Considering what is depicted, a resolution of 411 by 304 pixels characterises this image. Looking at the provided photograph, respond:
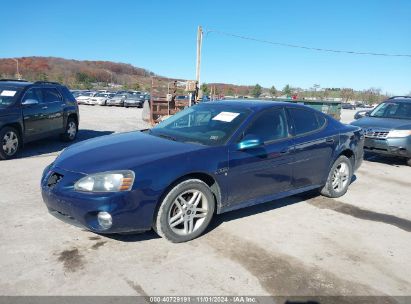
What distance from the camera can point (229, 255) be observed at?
3.74 meters

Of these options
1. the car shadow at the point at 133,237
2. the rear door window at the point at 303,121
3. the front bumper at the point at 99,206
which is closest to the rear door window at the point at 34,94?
the front bumper at the point at 99,206

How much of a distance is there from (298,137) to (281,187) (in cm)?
73

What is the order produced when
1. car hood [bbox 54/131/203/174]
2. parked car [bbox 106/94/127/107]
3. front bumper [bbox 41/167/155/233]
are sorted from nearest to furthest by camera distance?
front bumper [bbox 41/167/155/233]
car hood [bbox 54/131/203/174]
parked car [bbox 106/94/127/107]

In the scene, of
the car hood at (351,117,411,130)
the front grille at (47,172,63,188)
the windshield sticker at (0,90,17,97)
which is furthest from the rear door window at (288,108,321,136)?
the windshield sticker at (0,90,17,97)

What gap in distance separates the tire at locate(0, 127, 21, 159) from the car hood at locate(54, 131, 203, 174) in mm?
4018

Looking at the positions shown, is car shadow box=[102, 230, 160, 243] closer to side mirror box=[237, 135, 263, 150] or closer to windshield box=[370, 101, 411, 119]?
side mirror box=[237, 135, 263, 150]

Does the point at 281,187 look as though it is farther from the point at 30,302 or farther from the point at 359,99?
the point at 359,99

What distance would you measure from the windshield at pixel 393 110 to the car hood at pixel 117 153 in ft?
24.0

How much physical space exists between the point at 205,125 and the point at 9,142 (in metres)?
5.16

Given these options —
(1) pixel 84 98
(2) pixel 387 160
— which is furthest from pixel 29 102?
(1) pixel 84 98

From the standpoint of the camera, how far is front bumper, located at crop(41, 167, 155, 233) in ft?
11.5

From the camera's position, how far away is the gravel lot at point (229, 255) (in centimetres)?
315

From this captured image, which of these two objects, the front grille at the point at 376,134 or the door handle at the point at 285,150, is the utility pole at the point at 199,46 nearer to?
the front grille at the point at 376,134

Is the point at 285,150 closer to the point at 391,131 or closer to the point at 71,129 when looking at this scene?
the point at 391,131
